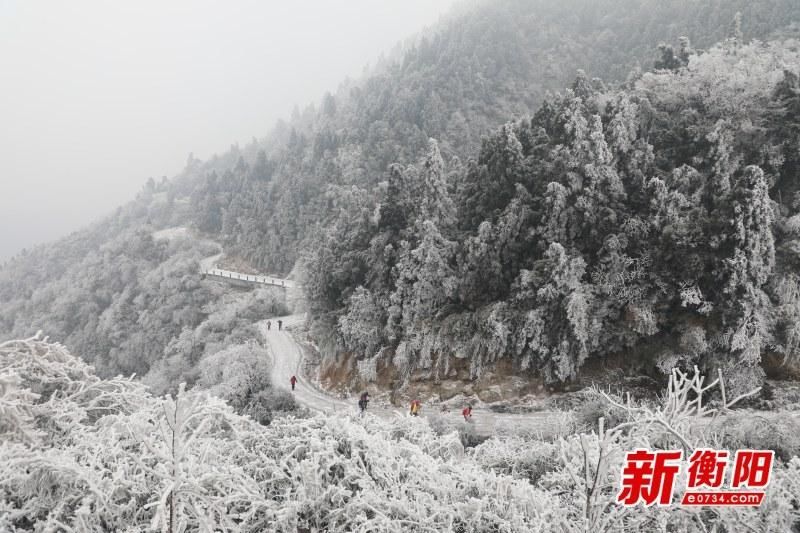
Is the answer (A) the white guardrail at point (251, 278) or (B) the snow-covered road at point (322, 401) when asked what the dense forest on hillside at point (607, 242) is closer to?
(B) the snow-covered road at point (322, 401)

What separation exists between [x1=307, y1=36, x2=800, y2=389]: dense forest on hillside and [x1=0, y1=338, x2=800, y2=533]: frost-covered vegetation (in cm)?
1177

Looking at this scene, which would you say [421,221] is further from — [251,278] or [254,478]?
[251,278]

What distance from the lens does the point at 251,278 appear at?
59.8m

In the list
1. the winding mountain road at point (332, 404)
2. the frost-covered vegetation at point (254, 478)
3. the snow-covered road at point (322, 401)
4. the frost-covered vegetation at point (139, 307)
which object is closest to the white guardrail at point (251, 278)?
the frost-covered vegetation at point (139, 307)

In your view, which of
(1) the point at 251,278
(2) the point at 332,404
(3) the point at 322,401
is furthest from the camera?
(1) the point at 251,278

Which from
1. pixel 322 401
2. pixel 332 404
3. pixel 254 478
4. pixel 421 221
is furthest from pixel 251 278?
pixel 254 478

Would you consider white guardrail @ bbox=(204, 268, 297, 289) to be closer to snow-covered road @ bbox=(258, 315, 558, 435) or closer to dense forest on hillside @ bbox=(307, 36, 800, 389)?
snow-covered road @ bbox=(258, 315, 558, 435)

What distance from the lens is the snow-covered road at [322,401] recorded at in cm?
1921

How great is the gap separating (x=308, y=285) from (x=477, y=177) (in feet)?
43.5

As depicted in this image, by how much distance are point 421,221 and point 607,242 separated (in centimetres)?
954

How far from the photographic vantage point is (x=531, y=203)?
23781mm

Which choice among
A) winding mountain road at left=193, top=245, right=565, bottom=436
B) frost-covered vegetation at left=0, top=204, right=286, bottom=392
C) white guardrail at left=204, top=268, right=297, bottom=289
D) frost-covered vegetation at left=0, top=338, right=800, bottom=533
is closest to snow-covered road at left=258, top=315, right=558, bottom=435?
winding mountain road at left=193, top=245, right=565, bottom=436

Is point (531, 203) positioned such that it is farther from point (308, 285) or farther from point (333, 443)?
point (333, 443)

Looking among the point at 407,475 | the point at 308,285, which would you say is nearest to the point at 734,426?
the point at 407,475
